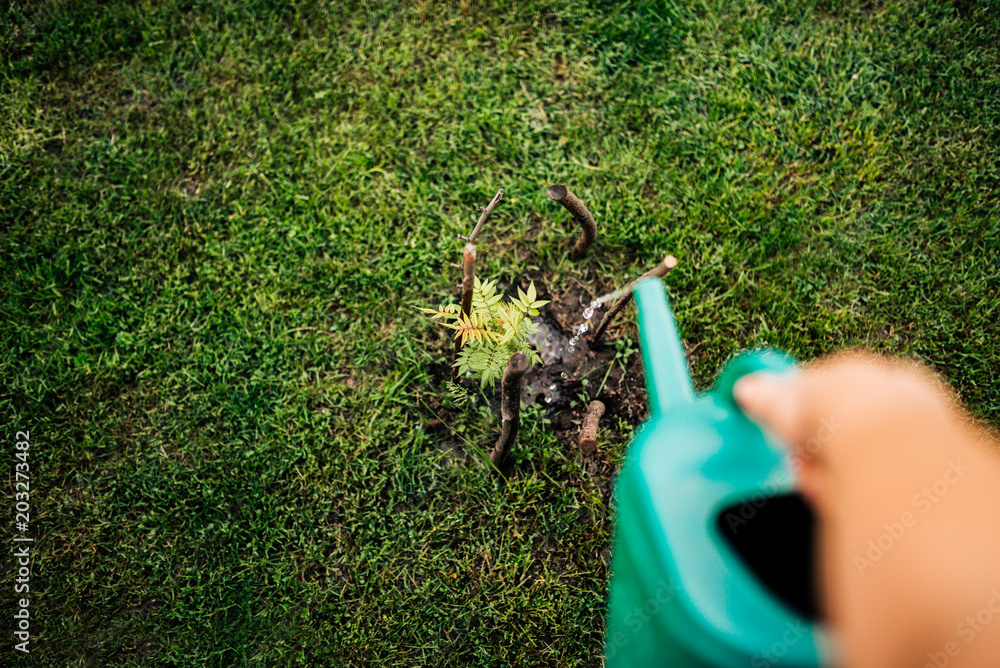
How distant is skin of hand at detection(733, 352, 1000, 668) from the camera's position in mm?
730

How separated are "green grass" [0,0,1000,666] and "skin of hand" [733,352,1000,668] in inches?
69.0

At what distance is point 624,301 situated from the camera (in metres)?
2.21

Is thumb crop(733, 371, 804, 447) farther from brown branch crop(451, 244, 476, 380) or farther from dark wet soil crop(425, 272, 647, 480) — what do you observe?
dark wet soil crop(425, 272, 647, 480)

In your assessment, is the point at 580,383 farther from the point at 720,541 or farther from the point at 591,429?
the point at 720,541

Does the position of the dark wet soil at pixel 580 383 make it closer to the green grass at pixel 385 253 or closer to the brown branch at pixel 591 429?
the green grass at pixel 385 253

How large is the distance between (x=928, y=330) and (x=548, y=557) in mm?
2139

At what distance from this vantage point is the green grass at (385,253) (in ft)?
8.17

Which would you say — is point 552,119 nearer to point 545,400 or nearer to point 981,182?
point 545,400

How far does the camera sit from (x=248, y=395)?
273 cm

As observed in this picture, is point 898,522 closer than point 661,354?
Answer: Yes

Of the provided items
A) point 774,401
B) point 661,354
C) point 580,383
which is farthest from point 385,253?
point 774,401

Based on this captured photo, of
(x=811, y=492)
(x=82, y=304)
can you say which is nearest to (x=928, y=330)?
(x=811, y=492)

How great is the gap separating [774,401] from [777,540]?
30cm

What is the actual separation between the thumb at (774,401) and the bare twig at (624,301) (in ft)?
2.22
